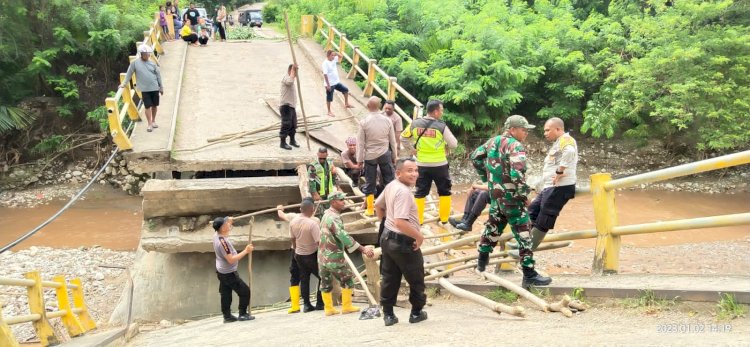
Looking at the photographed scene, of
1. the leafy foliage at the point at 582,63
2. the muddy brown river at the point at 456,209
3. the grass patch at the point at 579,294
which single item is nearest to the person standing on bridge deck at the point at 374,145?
the grass patch at the point at 579,294

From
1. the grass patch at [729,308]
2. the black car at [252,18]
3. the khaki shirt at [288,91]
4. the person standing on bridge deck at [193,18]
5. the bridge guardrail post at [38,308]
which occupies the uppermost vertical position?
the black car at [252,18]

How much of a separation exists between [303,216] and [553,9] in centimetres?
1832

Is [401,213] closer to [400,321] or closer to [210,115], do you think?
[400,321]

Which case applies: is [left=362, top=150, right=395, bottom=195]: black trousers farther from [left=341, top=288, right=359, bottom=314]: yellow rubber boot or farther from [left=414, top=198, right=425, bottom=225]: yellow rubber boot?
[left=341, top=288, right=359, bottom=314]: yellow rubber boot

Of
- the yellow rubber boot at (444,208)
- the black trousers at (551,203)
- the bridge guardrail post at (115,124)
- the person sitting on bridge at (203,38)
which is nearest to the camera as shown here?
the black trousers at (551,203)

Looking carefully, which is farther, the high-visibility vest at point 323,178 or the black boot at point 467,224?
the high-visibility vest at point 323,178

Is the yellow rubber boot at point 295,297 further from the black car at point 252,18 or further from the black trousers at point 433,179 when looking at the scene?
the black car at point 252,18

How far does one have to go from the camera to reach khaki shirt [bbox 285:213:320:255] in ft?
22.7

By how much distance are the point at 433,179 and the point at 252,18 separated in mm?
29759

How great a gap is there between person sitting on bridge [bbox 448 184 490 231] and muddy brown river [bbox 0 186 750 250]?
27.7ft

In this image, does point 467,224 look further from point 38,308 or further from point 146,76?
point 146,76

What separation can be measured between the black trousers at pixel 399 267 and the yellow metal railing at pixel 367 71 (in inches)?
193

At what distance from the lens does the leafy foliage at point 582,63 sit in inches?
676

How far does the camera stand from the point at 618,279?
5676 millimetres
